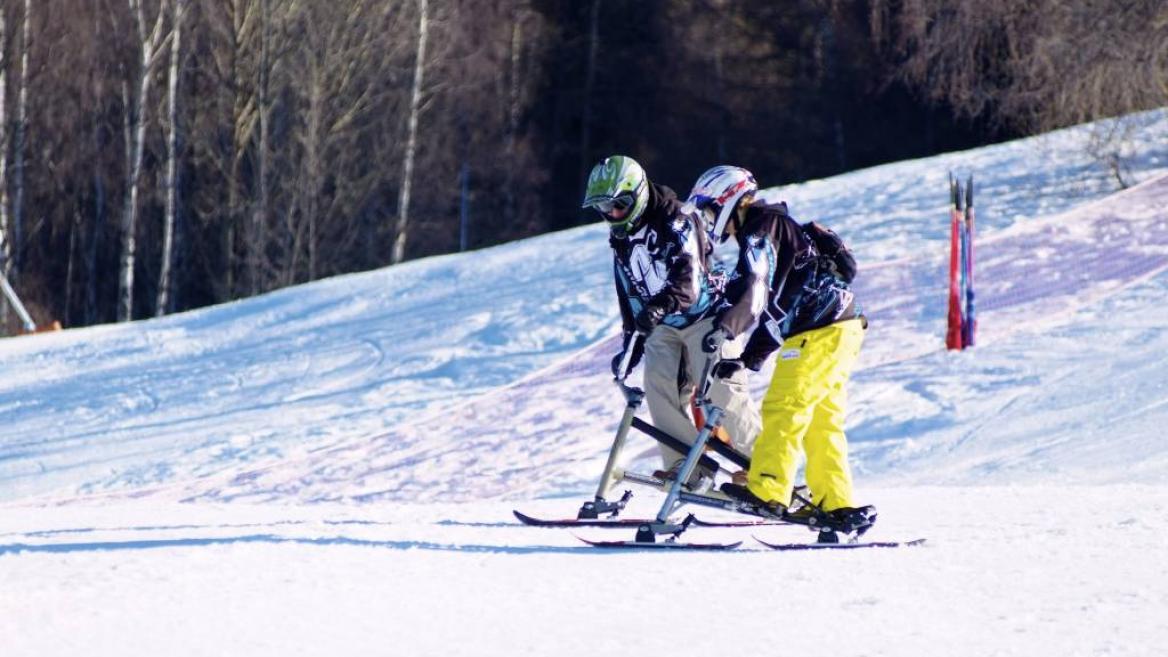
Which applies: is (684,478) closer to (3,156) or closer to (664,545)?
(664,545)

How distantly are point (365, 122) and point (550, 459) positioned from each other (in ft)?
72.0

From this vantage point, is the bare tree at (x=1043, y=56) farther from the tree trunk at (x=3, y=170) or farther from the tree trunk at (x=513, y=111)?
the tree trunk at (x=513, y=111)

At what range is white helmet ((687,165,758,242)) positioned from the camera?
6891 mm

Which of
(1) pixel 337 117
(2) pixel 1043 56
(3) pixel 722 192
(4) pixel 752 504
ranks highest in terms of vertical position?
(3) pixel 722 192

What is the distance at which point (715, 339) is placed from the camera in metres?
6.86

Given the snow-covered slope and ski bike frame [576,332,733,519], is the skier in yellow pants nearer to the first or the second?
ski bike frame [576,332,733,519]

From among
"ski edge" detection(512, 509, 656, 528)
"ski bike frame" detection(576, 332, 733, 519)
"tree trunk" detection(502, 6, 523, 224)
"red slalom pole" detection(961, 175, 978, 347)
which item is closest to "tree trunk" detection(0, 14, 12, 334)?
"tree trunk" detection(502, 6, 523, 224)

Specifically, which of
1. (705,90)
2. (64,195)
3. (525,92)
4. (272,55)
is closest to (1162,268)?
(272,55)

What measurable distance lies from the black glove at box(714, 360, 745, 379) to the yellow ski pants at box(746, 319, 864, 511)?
0.16 metres

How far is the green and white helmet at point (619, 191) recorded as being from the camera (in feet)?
24.3

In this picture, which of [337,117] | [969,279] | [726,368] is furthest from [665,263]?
[337,117]

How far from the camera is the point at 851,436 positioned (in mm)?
11758

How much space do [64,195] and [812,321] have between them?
102 ft

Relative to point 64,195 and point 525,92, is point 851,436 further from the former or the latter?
point 64,195
